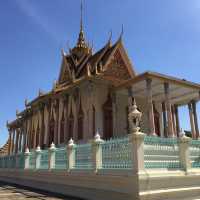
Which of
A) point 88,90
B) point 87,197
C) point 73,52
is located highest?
point 73,52

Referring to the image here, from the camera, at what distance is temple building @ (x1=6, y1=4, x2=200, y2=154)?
13.8 m

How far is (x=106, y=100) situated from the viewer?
15039 mm

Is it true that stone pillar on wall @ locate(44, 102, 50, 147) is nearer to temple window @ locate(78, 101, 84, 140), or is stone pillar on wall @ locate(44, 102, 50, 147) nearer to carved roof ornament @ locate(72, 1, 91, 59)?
temple window @ locate(78, 101, 84, 140)

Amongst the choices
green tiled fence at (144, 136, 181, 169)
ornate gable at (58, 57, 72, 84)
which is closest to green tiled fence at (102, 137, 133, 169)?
green tiled fence at (144, 136, 181, 169)

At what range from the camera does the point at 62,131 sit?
1673 centimetres

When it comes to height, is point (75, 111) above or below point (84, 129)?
above

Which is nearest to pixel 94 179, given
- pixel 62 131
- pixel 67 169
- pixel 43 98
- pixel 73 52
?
pixel 67 169

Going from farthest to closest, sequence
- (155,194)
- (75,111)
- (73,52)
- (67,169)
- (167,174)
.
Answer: (73,52) → (75,111) → (67,169) → (167,174) → (155,194)

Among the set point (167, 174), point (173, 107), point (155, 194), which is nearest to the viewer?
point (155, 194)

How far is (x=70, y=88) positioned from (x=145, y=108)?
16.0ft

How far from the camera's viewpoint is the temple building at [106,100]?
13.8 metres

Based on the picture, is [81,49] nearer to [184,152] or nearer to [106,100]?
[106,100]

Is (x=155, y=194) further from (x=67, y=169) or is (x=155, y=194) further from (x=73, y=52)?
(x=73, y=52)

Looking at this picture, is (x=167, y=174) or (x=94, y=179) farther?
(x=94, y=179)
